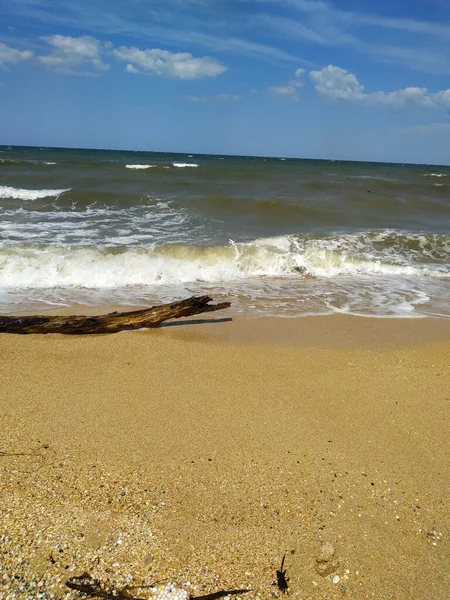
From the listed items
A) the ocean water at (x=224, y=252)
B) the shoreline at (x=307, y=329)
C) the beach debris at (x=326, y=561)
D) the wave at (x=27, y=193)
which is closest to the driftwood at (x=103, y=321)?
the shoreline at (x=307, y=329)

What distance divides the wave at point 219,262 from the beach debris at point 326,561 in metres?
5.81

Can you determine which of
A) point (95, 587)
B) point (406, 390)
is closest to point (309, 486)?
point (95, 587)

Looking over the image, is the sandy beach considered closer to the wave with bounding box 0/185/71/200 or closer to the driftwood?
the driftwood

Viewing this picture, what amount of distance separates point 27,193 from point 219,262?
10.8m

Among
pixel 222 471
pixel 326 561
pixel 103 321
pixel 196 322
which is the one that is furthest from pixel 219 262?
pixel 326 561

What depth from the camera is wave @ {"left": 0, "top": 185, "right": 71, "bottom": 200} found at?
1601 centimetres

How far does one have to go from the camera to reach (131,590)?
1840 millimetres

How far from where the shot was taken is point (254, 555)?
2072 mm

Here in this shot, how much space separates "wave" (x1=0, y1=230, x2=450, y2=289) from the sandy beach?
3.12 meters

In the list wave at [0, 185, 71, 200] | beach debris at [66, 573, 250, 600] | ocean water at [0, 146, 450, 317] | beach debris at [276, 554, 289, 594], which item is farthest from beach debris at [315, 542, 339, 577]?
wave at [0, 185, 71, 200]

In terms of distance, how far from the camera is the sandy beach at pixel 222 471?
1986 mm

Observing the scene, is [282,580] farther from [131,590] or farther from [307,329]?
[307,329]

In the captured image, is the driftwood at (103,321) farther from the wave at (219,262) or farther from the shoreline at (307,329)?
the wave at (219,262)

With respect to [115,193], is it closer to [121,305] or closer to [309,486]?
[121,305]
